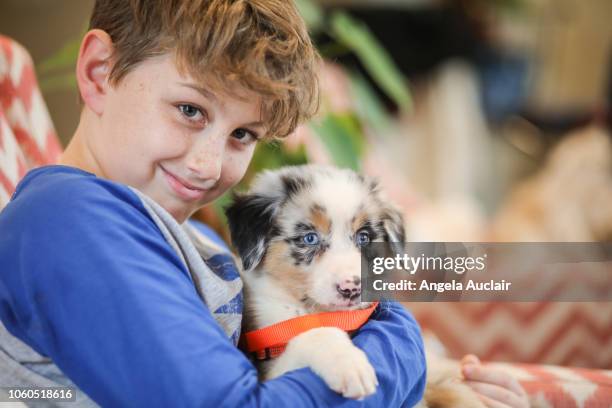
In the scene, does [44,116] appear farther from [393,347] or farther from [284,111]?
[393,347]

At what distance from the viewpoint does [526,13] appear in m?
4.94

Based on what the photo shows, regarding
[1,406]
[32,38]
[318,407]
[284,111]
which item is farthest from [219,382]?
[32,38]

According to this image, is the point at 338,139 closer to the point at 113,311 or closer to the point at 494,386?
the point at 494,386

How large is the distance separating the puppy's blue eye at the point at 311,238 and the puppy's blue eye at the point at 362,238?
52 mm

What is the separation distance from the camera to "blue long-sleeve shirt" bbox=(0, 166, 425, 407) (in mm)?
705

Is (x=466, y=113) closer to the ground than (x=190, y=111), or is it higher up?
higher up

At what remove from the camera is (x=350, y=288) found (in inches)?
A: 35.6

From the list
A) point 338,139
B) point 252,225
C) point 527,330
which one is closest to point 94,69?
point 252,225

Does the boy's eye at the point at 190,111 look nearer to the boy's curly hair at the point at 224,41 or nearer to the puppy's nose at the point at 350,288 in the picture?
the boy's curly hair at the point at 224,41

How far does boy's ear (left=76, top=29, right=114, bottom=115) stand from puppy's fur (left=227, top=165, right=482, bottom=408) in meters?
0.24

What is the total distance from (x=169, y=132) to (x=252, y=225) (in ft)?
0.68

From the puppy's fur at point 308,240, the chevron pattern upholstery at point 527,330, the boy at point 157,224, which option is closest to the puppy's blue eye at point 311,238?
the puppy's fur at point 308,240

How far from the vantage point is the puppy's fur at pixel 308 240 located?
933 millimetres

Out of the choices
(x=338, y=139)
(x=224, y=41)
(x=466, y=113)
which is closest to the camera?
(x=224, y=41)
